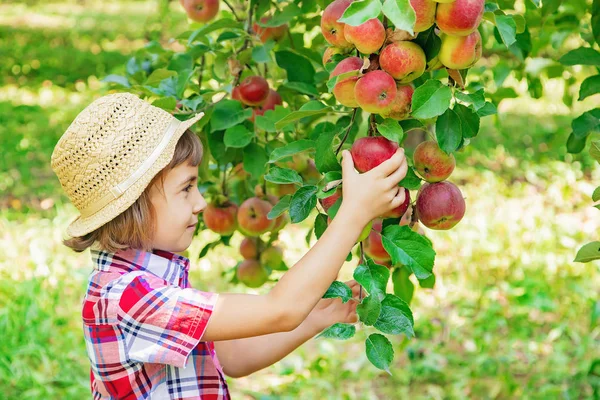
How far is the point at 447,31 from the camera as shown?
856mm

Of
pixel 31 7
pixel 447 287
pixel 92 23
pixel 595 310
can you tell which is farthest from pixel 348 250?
pixel 31 7

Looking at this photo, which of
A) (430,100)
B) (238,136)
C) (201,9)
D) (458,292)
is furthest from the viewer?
(458,292)

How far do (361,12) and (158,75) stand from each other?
70 centimetres

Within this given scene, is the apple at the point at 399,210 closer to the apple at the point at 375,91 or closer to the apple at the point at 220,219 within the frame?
the apple at the point at 375,91

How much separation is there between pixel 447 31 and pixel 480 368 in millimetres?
1830

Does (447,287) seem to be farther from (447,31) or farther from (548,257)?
(447,31)

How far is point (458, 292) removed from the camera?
3049 millimetres

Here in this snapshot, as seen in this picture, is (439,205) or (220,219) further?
(220,219)

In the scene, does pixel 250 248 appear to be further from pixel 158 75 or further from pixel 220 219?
pixel 158 75

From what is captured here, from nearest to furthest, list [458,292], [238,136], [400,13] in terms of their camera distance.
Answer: [400,13], [238,136], [458,292]

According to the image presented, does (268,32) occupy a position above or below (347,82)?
below

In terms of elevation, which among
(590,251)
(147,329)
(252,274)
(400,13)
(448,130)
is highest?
Result: (400,13)

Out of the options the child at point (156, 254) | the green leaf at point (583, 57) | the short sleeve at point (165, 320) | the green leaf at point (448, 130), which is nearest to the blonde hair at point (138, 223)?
the child at point (156, 254)

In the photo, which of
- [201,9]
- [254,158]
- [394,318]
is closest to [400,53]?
[394,318]
